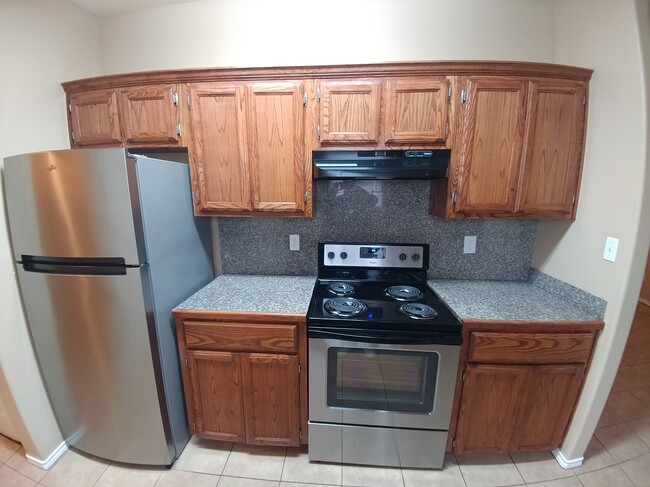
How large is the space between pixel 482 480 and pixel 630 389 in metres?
1.76

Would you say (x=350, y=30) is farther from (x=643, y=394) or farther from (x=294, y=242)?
(x=643, y=394)

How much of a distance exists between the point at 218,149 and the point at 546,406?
2407 millimetres

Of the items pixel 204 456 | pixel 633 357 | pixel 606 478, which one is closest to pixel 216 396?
pixel 204 456

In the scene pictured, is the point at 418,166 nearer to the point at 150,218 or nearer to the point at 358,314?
the point at 358,314

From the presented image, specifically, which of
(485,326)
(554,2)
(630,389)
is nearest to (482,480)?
(485,326)

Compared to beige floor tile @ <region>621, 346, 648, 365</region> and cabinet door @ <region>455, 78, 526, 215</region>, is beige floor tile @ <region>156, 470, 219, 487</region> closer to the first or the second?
cabinet door @ <region>455, 78, 526, 215</region>

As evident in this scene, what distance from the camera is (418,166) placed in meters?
1.40

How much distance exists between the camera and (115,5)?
5.51ft

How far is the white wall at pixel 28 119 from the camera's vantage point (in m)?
1.31

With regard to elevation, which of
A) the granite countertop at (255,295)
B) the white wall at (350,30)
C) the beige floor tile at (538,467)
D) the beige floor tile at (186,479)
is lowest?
the beige floor tile at (186,479)

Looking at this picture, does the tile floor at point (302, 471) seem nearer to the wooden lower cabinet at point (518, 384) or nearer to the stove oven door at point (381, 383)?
the wooden lower cabinet at point (518, 384)

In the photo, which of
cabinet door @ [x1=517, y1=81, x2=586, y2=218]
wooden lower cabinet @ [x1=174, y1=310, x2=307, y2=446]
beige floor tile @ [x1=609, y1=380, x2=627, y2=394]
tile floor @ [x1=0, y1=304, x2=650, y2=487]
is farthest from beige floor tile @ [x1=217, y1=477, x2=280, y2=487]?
beige floor tile @ [x1=609, y1=380, x2=627, y2=394]

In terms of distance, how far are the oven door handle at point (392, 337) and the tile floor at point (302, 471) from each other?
846 mm

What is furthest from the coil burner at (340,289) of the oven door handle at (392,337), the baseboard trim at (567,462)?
the baseboard trim at (567,462)
